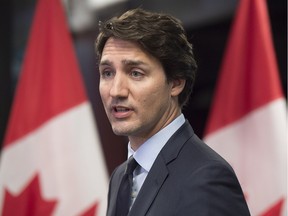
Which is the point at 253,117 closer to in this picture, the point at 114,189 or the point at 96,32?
the point at 114,189

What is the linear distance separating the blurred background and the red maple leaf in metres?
0.83

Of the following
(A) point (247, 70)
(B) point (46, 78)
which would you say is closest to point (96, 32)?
(B) point (46, 78)

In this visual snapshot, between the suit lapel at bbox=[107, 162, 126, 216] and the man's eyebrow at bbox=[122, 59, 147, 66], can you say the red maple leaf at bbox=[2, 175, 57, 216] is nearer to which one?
the suit lapel at bbox=[107, 162, 126, 216]

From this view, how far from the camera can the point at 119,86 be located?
1.19 m

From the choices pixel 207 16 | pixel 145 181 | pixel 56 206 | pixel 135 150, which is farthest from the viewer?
pixel 207 16

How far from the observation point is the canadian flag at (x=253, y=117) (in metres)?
2.13

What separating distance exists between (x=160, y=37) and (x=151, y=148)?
0.25 metres

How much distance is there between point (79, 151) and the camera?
2.28m

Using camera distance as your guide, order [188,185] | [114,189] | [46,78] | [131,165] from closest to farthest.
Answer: [188,185], [131,165], [114,189], [46,78]

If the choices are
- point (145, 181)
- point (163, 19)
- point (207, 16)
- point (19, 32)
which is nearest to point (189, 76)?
point (163, 19)

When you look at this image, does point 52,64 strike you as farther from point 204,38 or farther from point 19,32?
point 204,38

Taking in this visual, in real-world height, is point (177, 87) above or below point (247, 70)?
above

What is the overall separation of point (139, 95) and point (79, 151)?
1.13 meters

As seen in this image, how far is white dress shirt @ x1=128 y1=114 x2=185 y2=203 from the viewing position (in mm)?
1225
